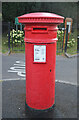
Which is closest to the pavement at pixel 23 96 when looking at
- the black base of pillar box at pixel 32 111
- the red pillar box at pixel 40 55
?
the black base of pillar box at pixel 32 111

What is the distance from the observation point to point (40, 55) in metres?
2.87

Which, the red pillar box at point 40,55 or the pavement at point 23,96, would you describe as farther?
the pavement at point 23,96

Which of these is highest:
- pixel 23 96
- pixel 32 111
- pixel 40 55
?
pixel 40 55

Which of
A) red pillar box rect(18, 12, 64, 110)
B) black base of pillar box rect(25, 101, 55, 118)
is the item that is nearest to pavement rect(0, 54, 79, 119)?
black base of pillar box rect(25, 101, 55, 118)

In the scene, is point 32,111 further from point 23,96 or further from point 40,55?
point 40,55

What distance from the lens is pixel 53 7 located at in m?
15.6

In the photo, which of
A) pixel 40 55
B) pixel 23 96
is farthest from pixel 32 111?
pixel 40 55

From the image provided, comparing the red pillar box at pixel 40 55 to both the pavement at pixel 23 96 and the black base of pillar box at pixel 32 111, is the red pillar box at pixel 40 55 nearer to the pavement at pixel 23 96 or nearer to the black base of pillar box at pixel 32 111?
the black base of pillar box at pixel 32 111

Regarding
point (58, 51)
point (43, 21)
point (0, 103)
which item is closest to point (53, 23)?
point (43, 21)

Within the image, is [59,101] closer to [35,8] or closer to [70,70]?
[70,70]

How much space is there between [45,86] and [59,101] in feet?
3.04

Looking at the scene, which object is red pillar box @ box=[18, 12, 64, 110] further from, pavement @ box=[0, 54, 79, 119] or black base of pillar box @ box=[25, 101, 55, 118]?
pavement @ box=[0, 54, 79, 119]

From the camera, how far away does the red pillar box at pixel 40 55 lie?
8.85ft

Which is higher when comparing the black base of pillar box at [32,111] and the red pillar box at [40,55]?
the red pillar box at [40,55]
